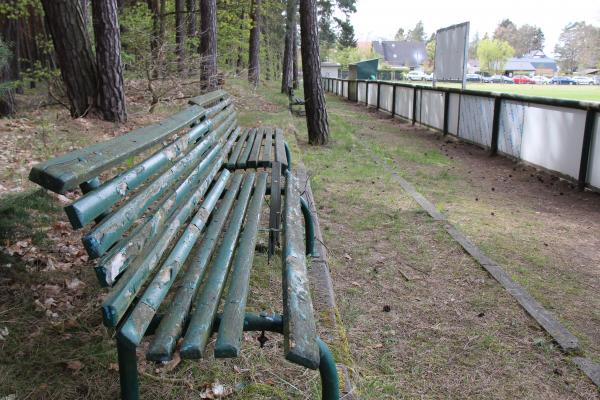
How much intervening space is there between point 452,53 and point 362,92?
30.2 feet

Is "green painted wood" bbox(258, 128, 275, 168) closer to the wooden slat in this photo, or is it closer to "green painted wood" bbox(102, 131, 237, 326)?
the wooden slat

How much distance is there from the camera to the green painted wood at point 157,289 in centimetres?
167

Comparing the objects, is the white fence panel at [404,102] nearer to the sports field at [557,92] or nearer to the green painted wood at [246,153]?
the sports field at [557,92]

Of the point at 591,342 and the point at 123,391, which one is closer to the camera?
the point at 123,391

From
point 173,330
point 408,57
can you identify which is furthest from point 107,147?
Result: point 408,57

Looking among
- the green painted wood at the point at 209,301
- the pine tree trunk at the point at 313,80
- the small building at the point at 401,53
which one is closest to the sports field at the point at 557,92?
Result: the pine tree trunk at the point at 313,80

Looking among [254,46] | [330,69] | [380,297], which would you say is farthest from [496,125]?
[330,69]

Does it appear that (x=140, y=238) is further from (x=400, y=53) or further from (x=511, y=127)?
(x=400, y=53)

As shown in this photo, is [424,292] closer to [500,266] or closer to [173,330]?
[500,266]

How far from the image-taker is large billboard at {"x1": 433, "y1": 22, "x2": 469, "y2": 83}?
47.6ft

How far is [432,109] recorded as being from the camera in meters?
13.8

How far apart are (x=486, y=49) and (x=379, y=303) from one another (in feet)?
421

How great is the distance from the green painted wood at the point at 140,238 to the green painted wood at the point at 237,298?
0.35 m

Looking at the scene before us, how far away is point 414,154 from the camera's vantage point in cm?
1033
